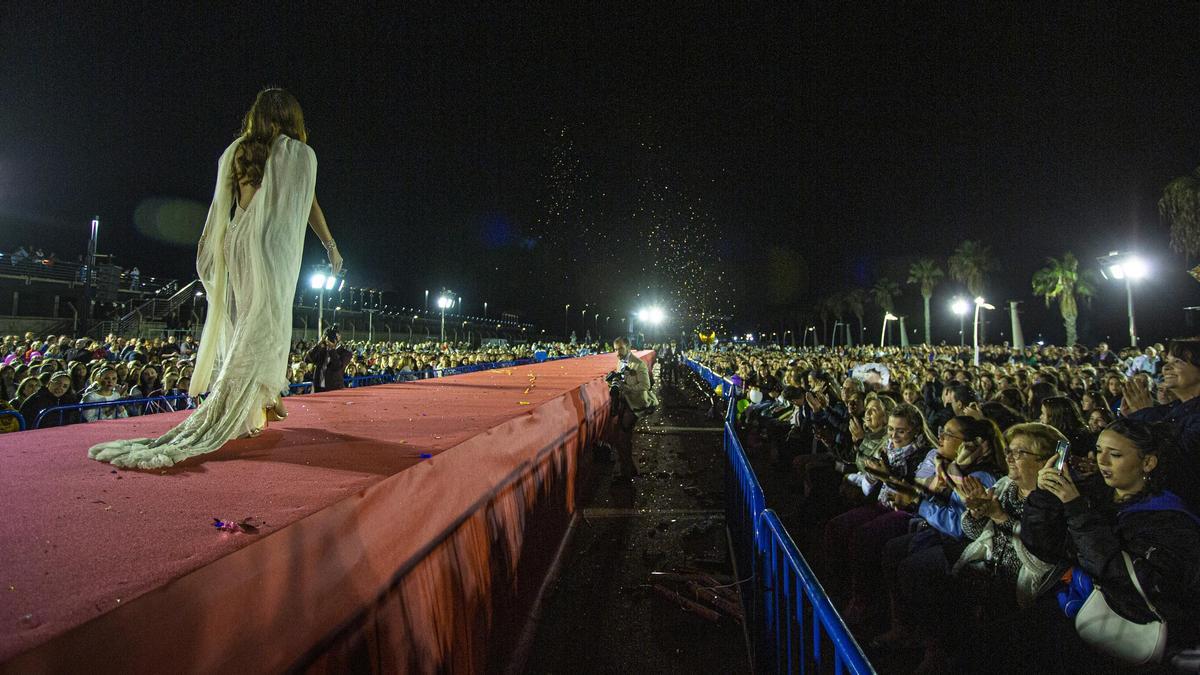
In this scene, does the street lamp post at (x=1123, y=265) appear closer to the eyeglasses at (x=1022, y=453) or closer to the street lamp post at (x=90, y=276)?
the eyeglasses at (x=1022, y=453)

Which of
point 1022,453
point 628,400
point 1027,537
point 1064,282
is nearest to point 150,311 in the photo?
point 628,400

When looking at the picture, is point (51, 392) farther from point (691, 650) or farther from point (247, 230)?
point (691, 650)

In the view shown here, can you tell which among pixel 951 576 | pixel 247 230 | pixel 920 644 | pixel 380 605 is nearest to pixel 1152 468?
pixel 951 576

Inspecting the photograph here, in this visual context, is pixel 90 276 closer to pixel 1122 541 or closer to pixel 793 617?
pixel 793 617

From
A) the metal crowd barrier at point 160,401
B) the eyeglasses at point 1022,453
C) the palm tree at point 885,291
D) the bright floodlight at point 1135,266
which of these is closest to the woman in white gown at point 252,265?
the metal crowd barrier at point 160,401

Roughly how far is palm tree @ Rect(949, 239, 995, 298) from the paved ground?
4559 centimetres

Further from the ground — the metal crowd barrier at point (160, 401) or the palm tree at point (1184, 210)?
the palm tree at point (1184, 210)

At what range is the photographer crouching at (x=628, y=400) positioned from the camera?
8.34 metres

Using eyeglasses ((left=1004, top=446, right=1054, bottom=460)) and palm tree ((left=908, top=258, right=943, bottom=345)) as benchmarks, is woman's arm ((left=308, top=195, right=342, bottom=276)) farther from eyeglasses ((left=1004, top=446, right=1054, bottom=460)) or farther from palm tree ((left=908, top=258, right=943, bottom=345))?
palm tree ((left=908, top=258, right=943, bottom=345))

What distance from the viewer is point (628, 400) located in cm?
855

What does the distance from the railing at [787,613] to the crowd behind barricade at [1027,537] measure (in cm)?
92

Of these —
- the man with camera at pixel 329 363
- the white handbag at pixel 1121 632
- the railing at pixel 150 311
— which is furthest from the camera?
the railing at pixel 150 311

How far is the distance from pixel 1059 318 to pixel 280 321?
84729 millimetres

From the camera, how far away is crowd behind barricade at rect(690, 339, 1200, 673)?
93.5 inches
